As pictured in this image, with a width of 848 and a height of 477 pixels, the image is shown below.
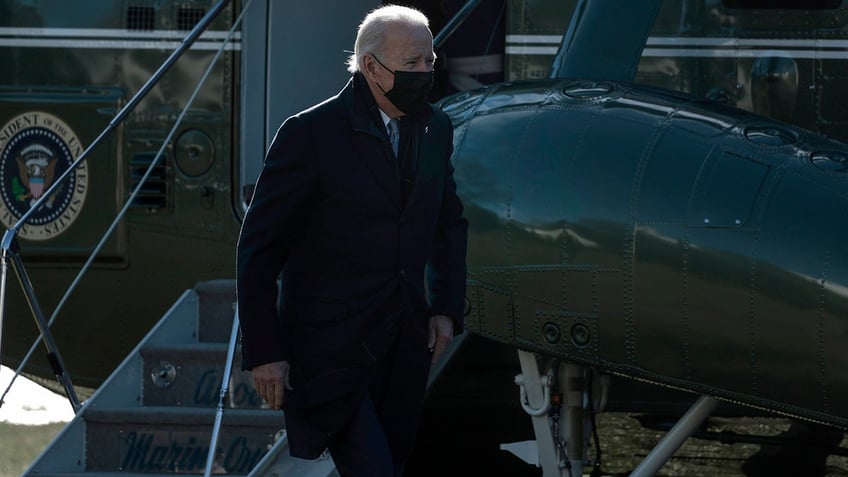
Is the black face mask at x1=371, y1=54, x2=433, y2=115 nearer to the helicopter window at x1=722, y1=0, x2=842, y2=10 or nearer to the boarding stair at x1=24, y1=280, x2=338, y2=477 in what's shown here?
the boarding stair at x1=24, y1=280, x2=338, y2=477

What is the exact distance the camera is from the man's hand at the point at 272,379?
373 cm

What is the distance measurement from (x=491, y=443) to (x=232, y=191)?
189 centimetres

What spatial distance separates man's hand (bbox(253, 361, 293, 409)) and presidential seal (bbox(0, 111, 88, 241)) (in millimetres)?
3860

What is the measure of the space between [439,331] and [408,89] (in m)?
0.67

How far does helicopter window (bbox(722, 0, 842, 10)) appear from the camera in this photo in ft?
22.1

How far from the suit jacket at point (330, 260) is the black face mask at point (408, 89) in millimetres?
70

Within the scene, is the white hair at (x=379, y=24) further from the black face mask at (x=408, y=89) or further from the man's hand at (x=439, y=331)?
the man's hand at (x=439, y=331)

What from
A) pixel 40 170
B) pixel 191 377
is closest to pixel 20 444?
pixel 40 170

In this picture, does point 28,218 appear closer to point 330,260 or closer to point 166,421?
point 166,421

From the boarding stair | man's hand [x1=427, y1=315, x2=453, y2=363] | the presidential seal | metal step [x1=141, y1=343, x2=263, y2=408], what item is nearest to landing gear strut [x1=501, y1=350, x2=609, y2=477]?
the boarding stair

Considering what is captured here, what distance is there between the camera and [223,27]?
736cm

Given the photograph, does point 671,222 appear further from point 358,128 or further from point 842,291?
point 358,128

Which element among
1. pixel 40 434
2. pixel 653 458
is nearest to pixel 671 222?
pixel 653 458

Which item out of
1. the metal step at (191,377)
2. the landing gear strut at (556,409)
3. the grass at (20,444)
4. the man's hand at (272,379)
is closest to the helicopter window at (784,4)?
the landing gear strut at (556,409)
